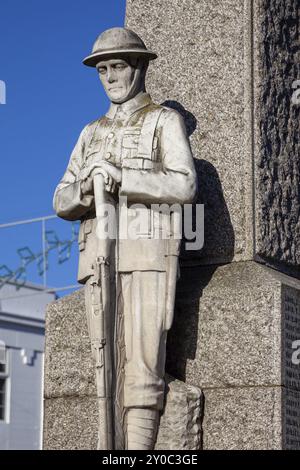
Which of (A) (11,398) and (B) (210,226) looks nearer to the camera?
(B) (210,226)

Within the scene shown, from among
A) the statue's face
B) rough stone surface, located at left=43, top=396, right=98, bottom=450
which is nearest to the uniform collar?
the statue's face

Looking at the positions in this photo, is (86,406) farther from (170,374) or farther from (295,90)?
(295,90)

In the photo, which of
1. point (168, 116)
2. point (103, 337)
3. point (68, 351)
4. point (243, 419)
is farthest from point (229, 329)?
point (168, 116)

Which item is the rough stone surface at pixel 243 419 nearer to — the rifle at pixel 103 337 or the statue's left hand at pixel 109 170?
the rifle at pixel 103 337

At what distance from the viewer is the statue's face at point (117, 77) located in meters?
7.55

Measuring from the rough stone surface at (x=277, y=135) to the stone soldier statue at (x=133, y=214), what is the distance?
0.68 meters

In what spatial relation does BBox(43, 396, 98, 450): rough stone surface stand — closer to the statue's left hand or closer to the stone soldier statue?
the stone soldier statue

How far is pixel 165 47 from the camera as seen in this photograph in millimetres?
8266

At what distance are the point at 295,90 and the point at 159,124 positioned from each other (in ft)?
3.85

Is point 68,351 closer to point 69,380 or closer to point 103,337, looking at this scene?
point 69,380

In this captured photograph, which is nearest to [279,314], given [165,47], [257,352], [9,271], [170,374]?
[257,352]

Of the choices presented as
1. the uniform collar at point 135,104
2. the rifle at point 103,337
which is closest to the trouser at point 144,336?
the rifle at point 103,337

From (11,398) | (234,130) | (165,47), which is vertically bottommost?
(11,398)

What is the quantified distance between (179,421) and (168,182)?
1.32 metres
